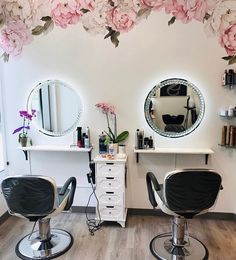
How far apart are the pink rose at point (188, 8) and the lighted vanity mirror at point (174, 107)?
3.42ft

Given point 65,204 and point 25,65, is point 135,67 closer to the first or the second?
point 25,65

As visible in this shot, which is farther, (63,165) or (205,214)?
(63,165)

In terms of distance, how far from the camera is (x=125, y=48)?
2.74 metres

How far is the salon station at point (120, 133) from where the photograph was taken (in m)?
2.39

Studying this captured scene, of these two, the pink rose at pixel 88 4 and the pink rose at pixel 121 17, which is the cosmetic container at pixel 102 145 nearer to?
the pink rose at pixel 121 17

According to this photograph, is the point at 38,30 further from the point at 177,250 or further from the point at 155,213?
the point at 155,213

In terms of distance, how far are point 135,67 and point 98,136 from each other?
870mm

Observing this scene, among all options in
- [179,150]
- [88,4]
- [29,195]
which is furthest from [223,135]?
[29,195]

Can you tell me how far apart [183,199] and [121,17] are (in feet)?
4.63

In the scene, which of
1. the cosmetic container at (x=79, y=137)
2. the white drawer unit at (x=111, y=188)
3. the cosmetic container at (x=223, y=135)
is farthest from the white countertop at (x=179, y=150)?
the cosmetic container at (x=79, y=137)

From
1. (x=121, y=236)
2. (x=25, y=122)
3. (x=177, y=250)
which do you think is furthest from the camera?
(x=25, y=122)

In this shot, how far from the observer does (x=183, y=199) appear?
6.50ft

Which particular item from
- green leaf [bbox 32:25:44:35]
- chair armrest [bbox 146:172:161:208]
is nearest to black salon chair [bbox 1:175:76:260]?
chair armrest [bbox 146:172:161:208]

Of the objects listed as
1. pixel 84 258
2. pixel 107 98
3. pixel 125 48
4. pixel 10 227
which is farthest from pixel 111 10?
pixel 10 227
